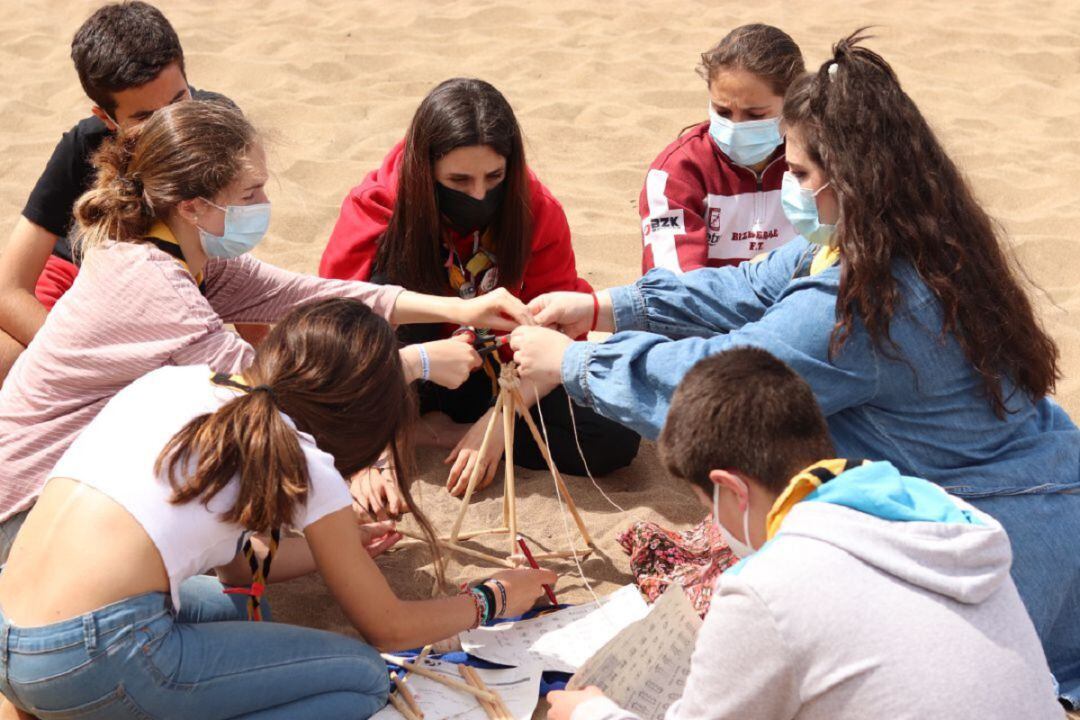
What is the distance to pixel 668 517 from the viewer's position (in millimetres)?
3230

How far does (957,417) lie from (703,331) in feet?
2.98

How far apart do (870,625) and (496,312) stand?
5.33 ft

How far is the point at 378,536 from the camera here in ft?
9.83

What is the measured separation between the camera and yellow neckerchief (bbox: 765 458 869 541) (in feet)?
5.92

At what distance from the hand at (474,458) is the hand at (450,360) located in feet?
1.25

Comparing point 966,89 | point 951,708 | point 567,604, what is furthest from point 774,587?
point 966,89

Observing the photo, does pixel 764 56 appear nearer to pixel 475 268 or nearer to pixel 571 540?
pixel 475 268

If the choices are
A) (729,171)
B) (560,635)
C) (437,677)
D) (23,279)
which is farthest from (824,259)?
(23,279)

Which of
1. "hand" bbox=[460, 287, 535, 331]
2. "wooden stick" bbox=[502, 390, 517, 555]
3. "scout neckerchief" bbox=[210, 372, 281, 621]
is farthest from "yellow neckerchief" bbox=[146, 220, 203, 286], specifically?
"wooden stick" bbox=[502, 390, 517, 555]

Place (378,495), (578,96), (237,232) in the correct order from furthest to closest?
(578,96) < (378,495) < (237,232)

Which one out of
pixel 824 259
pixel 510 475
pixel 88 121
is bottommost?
pixel 510 475

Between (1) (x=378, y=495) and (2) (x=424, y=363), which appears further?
(1) (x=378, y=495)

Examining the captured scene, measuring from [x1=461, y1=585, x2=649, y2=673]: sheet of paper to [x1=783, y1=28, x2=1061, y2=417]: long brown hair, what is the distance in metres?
0.87

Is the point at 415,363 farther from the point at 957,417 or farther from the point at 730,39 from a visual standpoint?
the point at 730,39
